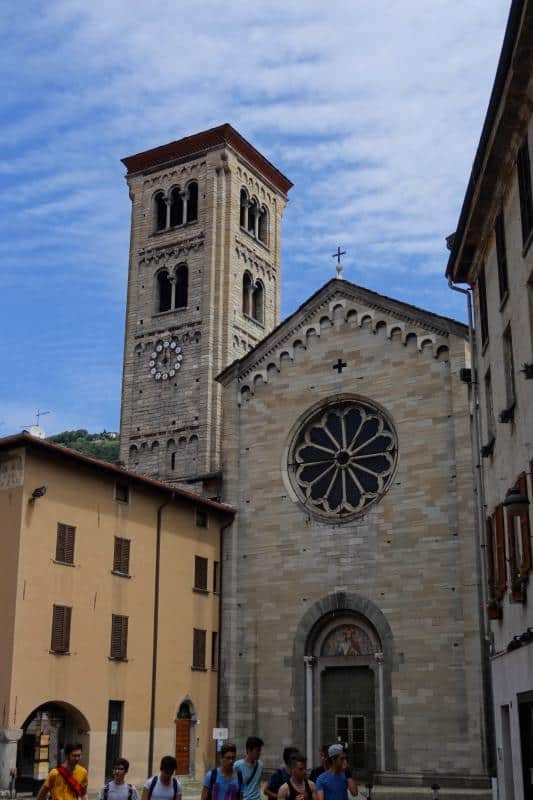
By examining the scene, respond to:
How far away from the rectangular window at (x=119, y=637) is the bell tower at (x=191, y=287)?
45.8 ft

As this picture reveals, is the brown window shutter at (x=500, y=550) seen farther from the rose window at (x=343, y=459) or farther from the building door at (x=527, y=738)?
the rose window at (x=343, y=459)

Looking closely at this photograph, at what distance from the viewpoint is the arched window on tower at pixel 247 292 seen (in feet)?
167

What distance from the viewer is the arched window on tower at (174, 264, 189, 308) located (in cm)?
4941

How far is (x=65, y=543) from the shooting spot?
29.2 m

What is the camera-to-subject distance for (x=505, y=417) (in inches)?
688

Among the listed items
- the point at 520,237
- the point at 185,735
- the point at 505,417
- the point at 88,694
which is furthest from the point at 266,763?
the point at 520,237

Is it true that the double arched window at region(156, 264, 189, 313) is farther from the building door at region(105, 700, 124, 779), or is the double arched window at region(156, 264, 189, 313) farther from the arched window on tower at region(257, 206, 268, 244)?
the building door at region(105, 700, 124, 779)

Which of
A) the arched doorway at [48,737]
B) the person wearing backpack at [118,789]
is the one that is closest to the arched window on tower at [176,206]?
the arched doorway at [48,737]

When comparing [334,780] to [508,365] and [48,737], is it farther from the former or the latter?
[48,737]

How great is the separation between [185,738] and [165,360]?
66.5 ft

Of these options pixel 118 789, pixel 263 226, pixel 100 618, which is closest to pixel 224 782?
pixel 118 789

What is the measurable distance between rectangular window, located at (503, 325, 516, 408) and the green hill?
217 feet

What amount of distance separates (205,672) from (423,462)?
34.2 ft

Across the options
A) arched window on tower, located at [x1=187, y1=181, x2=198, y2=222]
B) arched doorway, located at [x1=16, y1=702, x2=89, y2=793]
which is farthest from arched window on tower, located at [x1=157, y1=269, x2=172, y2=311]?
arched doorway, located at [x1=16, y1=702, x2=89, y2=793]
